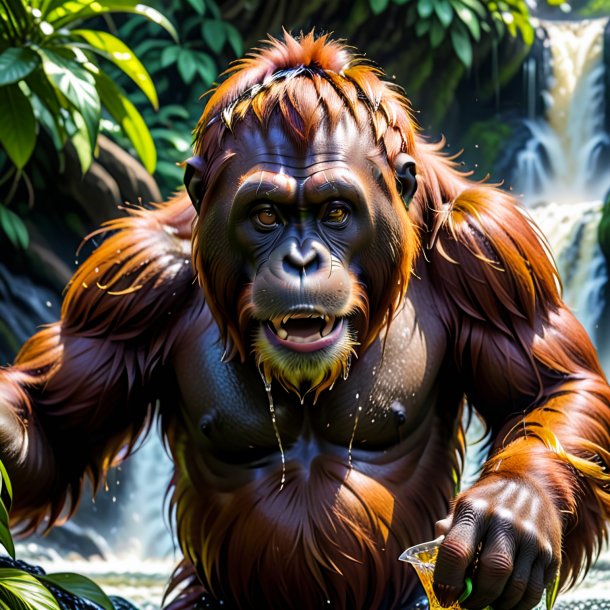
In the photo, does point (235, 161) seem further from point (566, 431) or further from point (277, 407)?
point (566, 431)

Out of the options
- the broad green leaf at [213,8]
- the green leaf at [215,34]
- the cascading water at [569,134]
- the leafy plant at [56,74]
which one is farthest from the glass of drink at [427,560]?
the broad green leaf at [213,8]

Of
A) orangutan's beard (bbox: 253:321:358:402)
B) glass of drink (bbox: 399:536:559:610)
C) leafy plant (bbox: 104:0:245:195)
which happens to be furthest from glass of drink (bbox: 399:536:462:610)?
leafy plant (bbox: 104:0:245:195)

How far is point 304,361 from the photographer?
1.93 metres

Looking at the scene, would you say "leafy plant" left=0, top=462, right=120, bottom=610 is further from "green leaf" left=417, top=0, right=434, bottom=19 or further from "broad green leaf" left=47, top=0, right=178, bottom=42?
"green leaf" left=417, top=0, right=434, bottom=19

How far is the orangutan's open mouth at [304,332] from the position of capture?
194 cm

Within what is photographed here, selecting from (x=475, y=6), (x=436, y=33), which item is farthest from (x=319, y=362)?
(x=475, y=6)

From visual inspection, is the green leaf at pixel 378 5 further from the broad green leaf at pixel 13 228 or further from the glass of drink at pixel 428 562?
the glass of drink at pixel 428 562

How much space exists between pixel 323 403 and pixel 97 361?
1.54 ft

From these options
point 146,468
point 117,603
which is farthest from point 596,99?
point 117,603

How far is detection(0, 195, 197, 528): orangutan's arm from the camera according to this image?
89.7 inches

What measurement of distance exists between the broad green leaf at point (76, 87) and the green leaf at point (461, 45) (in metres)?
3.22

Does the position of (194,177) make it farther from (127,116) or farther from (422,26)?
(422,26)

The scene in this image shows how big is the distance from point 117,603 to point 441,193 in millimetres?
1044

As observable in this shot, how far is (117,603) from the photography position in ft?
7.79
